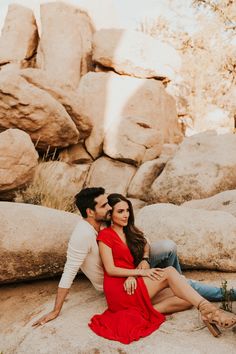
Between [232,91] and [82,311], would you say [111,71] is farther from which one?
[82,311]

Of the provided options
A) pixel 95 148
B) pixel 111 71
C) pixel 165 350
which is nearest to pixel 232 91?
pixel 111 71

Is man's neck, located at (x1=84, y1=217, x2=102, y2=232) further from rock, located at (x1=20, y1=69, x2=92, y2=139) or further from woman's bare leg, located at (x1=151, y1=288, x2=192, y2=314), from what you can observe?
rock, located at (x1=20, y1=69, x2=92, y2=139)

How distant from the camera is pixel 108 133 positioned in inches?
366

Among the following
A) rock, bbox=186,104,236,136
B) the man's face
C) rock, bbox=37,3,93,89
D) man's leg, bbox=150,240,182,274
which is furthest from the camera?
rock, bbox=186,104,236,136

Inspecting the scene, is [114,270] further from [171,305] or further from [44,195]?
[44,195]

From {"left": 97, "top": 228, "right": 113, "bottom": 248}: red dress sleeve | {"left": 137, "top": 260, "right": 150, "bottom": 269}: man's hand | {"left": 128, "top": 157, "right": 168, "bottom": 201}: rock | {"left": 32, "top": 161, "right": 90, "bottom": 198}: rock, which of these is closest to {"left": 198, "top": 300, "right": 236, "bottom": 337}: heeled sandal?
{"left": 137, "top": 260, "right": 150, "bottom": 269}: man's hand

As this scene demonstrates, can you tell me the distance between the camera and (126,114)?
10.6m

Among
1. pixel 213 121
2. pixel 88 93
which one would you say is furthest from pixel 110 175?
pixel 213 121

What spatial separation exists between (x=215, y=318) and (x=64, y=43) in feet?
34.6

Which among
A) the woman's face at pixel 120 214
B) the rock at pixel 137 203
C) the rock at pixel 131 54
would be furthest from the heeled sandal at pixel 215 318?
the rock at pixel 131 54

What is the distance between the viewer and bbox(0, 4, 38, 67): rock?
507 inches

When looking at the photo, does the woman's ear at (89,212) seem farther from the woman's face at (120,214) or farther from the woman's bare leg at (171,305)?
the woman's bare leg at (171,305)

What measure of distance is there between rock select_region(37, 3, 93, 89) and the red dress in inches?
343

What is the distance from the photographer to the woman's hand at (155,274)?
382 cm
